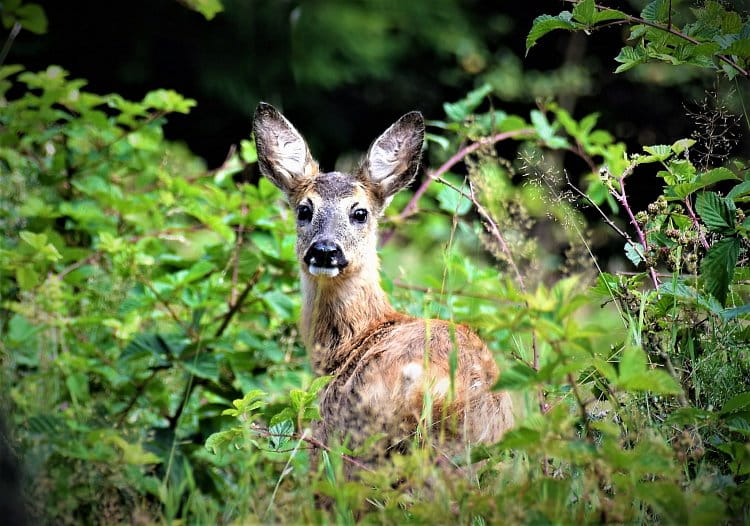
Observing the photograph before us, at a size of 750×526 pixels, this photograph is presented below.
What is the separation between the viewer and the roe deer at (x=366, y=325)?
334cm

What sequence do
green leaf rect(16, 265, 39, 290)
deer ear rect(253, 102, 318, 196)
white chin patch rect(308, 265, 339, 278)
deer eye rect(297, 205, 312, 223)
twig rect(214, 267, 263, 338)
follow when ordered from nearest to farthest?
white chin patch rect(308, 265, 339, 278)
green leaf rect(16, 265, 39, 290)
deer eye rect(297, 205, 312, 223)
twig rect(214, 267, 263, 338)
deer ear rect(253, 102, 318, 196)

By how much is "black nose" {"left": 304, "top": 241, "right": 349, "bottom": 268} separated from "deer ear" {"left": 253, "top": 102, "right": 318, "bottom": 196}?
0.65m

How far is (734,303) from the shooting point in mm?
3412

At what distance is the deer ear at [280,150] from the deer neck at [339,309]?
0.68m

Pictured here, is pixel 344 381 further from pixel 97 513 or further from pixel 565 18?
pixel 565 18

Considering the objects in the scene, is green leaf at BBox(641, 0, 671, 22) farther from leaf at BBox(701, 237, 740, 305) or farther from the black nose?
the black nose

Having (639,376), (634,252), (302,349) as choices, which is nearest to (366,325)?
(302,349)

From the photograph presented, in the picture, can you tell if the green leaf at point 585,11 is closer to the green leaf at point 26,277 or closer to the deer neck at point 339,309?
the deer neck at point 339,309

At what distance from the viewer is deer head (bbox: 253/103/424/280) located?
14.9 feet

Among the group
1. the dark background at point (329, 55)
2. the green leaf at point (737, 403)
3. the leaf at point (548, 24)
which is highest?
the dark background at point (329, 55)

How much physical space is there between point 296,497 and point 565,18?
1741 mm

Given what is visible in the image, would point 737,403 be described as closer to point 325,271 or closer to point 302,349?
point 325,271

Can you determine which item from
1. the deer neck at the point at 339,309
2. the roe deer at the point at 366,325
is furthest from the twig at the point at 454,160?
the deer neck at the point at 339,309

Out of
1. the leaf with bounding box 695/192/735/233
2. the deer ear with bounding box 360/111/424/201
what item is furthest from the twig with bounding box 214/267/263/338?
the leaf with bounding box 695/192/735/233
